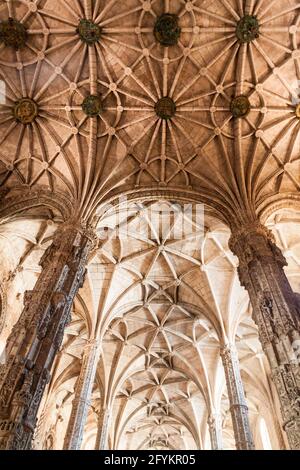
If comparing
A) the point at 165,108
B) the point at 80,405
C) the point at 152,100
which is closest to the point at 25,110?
the point at 152,100

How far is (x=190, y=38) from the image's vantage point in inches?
593

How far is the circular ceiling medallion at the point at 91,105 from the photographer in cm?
1580

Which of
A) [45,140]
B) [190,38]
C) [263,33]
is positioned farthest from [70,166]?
[263,33]

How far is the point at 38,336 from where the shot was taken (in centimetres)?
968

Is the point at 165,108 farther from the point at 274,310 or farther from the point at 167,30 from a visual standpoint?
the point at 274,310

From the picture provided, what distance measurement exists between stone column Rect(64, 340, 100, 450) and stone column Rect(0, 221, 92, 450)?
6.21 metres

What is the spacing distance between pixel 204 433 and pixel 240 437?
13.7 m

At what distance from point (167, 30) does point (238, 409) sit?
15.8 metres

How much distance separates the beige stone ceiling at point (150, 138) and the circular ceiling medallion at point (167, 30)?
0.96 feet

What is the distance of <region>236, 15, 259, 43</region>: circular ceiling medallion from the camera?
46.3 ft

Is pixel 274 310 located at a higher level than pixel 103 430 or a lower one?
lower

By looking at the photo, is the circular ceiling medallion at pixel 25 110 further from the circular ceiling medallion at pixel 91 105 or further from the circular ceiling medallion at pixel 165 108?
the circular ceiling medallion at pixel 165 108

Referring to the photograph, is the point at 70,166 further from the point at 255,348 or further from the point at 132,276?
the point at 255,348

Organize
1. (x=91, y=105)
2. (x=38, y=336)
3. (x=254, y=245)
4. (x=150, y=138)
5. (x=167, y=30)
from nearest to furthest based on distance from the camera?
(x=38, y=336)
(x=254, y=245)
(x=167, y=30)
(x=91, y=105)
(x=150, y=138)
